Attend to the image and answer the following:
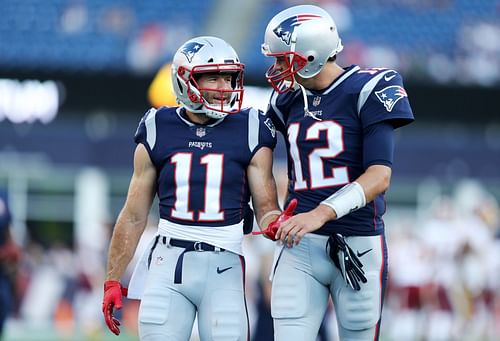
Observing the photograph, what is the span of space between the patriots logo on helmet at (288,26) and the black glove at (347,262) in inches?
37.6

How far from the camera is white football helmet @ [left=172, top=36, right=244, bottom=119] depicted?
5.32 meters

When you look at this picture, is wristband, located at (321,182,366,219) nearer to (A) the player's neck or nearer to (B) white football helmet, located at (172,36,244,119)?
(A) the player's neck

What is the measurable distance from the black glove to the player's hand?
0.28 m

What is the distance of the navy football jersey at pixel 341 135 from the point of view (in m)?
5.25

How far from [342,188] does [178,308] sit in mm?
935

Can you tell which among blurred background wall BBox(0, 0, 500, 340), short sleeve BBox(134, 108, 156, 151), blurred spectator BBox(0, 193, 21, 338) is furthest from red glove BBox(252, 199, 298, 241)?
blurred background wall BBox(0, 0, 500, 340)

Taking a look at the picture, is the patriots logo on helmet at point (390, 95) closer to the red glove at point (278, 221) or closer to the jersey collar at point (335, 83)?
the jersey collar at point (335, 83)

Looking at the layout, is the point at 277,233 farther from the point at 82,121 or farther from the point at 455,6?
the point at 455,6

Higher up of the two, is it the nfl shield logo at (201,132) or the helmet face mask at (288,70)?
the helmet face mask at (288,70)

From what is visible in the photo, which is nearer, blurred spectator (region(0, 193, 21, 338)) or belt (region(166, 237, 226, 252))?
belt (region(166, 237, 226, 252))

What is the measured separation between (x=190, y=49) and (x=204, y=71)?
160 millimetres

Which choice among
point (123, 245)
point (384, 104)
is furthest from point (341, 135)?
point (123, 245)

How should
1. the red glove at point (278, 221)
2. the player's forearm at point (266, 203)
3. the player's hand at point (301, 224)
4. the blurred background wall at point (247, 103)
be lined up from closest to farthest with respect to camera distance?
the player's hand at point (301, 224), the red glove at point (278, 221), the player's forearm at point (266, 203), the blurred background wall at point (247, 103)

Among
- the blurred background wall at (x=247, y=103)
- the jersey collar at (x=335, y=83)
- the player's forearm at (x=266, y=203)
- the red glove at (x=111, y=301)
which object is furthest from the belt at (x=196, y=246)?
the blurred background wall at (x=247, y=103)
